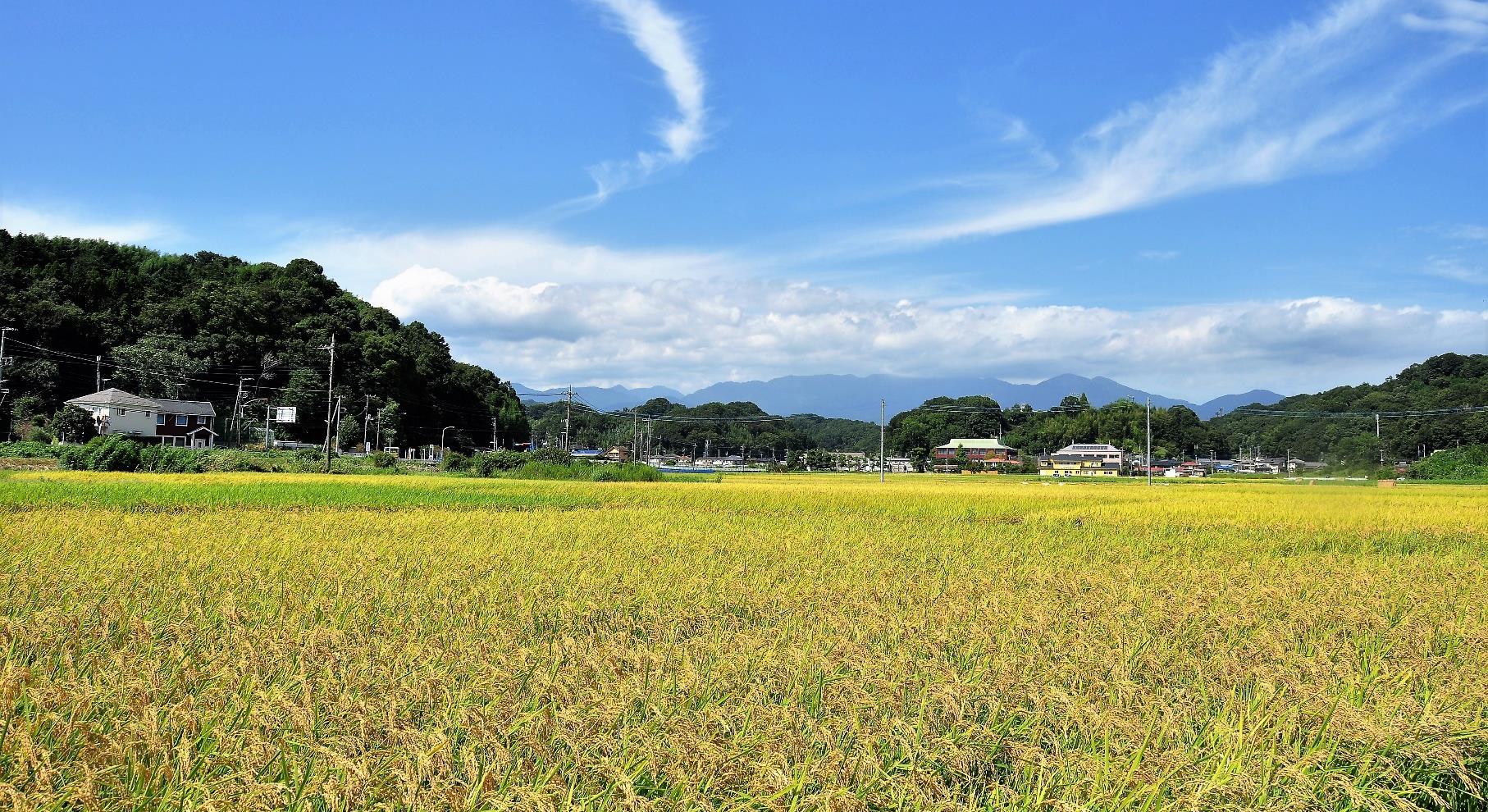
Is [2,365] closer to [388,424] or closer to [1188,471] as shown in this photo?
[388,424]

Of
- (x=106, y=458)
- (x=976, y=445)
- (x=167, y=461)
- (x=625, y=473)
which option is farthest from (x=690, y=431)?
(x=106, y=458)

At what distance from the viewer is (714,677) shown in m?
3.82

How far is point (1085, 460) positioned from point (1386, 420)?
70278mm

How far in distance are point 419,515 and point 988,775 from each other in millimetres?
12590

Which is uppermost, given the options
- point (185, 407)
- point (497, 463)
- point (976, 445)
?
point (185, 407)

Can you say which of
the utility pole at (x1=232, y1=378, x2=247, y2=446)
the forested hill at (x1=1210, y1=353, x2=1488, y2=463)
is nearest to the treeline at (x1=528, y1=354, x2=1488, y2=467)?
the forested hill at (x1=1210, y1=353, x2=1488, y2=463)

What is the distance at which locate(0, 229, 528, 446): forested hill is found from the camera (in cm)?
5147

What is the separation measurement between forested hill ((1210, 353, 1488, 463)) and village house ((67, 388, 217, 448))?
1929 inches

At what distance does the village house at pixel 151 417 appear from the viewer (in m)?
48.4

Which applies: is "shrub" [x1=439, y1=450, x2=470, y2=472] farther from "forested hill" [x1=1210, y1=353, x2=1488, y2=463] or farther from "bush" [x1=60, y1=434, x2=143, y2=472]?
"forested hill" [x1=1210, y1=353, x2=1488, y2=463]

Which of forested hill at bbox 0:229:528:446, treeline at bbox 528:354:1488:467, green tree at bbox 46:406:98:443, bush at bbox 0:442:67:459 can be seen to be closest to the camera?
treeline at bbox 528:354:1488:467

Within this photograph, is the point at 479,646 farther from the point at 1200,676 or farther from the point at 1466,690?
the point at 1466,690

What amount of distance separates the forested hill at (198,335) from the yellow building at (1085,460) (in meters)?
58.0

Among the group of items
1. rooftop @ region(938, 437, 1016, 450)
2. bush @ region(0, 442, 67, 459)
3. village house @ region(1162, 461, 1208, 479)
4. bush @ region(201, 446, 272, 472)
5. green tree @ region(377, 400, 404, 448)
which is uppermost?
Result: green tree @ region(377, 400, 404, 448)
